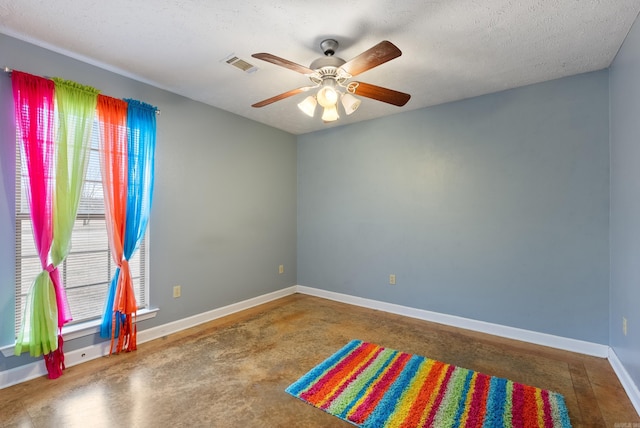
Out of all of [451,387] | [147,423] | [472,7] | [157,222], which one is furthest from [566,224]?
[157,222]

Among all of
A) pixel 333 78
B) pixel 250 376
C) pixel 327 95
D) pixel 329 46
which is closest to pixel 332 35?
pixel 329 46

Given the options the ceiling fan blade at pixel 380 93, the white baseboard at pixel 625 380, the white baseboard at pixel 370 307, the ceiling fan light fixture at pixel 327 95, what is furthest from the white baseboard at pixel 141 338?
the white baseboard at pixel 625 380

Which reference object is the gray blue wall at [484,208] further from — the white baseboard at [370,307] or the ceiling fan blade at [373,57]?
the ceiling fan blade at [373,57]

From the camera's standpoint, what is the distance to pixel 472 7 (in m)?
1.85

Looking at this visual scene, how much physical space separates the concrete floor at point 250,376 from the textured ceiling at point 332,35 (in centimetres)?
238

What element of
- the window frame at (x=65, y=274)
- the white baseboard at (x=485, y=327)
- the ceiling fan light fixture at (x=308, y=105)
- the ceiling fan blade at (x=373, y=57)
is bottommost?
the white baseboard at (x=485, y=327)

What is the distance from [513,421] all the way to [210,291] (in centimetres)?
300

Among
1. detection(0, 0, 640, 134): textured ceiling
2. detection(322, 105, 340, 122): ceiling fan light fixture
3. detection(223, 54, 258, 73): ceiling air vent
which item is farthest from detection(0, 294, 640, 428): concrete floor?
detection(223, 54, 258, 73): ceiling air vent

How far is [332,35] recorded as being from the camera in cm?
212

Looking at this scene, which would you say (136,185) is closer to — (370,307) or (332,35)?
Answer: (332,35)

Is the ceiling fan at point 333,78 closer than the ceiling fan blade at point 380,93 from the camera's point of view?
Yes

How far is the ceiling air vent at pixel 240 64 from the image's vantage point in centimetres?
245

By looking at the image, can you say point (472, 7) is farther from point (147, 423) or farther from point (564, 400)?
point (147, 423)

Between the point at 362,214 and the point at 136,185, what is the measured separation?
2.63m
